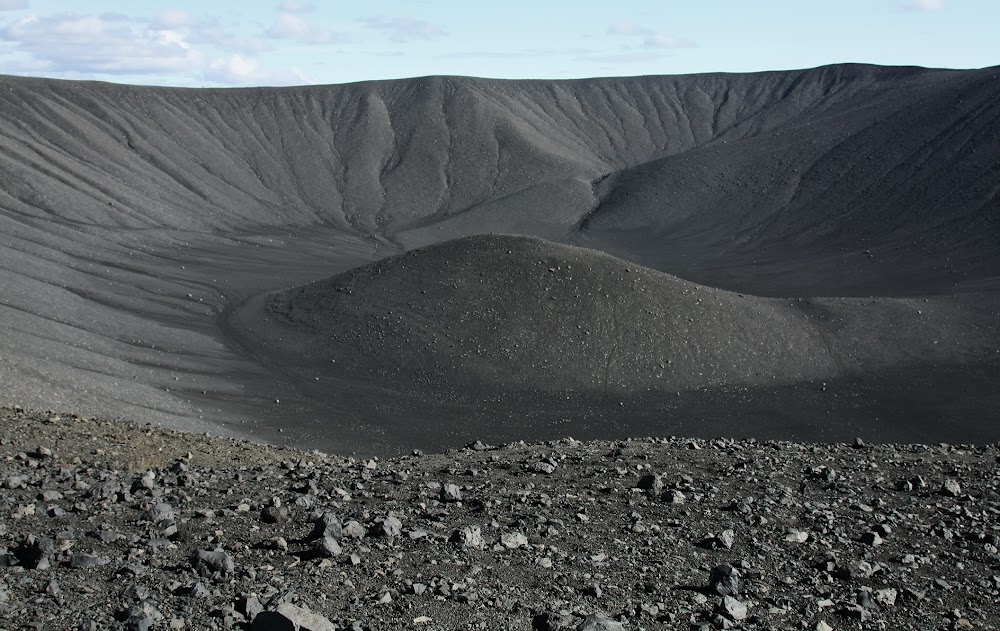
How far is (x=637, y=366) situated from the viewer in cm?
3306

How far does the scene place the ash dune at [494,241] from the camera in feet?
105

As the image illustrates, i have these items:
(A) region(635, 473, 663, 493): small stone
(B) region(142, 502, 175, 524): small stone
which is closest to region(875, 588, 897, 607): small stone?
(A) region(635, 473, 663, 493): small stone

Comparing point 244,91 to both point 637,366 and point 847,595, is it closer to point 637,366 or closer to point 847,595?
point 637,366

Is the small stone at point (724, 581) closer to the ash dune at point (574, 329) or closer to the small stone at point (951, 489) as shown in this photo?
the small stone at point (951, 489)

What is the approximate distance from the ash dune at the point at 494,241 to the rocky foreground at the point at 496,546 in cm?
1441

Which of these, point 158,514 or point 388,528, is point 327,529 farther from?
point 158,514

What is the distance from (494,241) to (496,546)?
31.7 m

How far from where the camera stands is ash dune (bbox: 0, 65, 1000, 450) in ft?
105

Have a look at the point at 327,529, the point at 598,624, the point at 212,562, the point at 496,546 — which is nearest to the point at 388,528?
the point at 327,529

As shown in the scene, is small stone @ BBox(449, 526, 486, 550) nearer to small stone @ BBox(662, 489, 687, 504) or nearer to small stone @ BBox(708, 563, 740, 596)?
small stone @ BBox(708, 563, 740, 596)

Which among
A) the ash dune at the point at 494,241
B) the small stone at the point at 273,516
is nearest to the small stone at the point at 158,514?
the small stone at the point at 273,516

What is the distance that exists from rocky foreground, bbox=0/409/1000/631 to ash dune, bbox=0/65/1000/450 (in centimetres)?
1441

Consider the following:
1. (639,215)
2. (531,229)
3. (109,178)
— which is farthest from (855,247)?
(109,178)

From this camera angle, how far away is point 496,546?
762 centimetres
